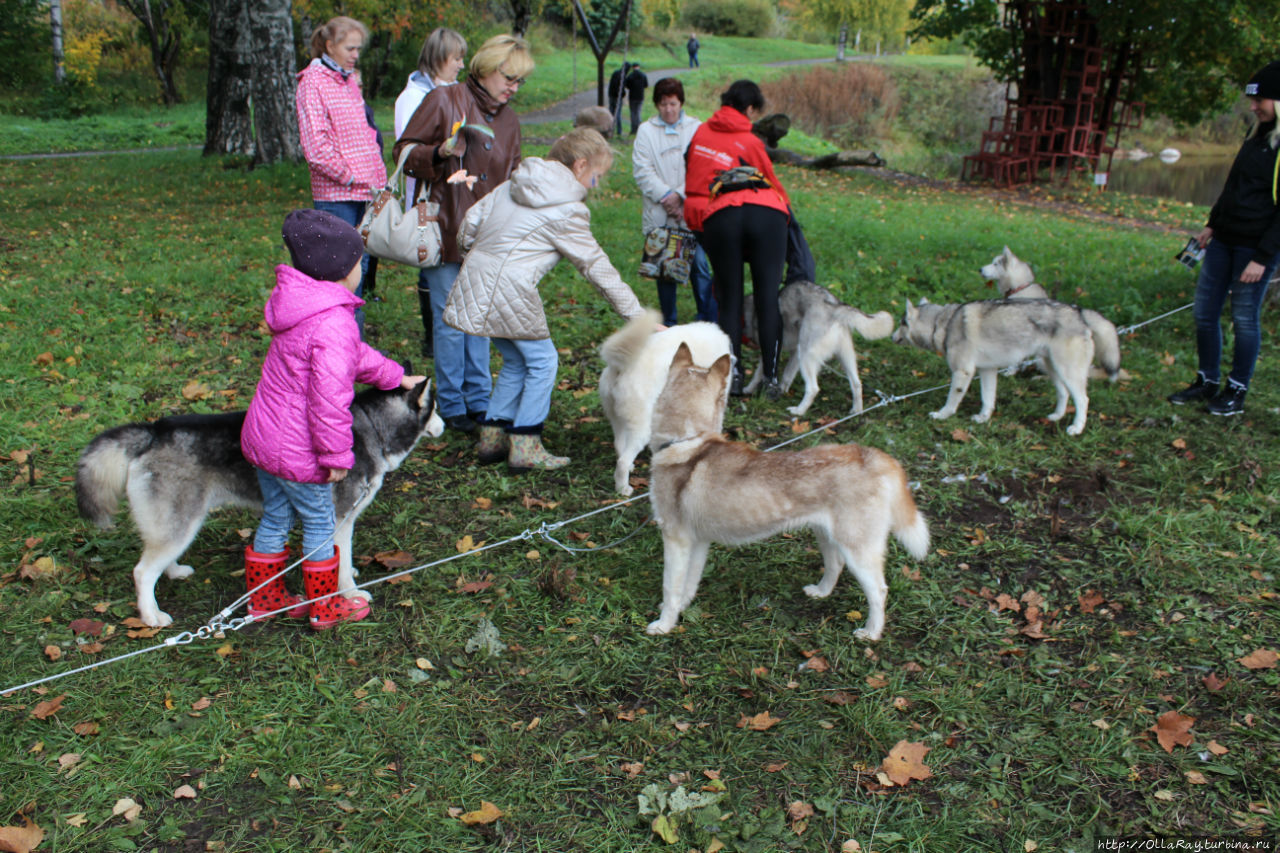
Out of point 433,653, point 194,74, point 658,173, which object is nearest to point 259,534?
point 433,653

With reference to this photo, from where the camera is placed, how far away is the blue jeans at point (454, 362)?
5.43 m

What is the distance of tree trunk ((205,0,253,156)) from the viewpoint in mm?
16031

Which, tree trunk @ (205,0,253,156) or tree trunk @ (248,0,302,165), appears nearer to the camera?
tree trunk @ (248,0,302,165)

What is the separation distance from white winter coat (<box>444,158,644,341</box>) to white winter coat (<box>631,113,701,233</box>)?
237 cm

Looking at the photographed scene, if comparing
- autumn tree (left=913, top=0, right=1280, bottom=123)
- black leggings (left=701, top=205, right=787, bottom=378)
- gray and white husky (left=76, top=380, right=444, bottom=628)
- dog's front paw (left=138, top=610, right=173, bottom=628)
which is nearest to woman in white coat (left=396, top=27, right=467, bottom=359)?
black leggings (left=701, top=205, right=787, bottom=378)

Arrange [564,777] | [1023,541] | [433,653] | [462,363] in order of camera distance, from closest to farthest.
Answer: [564,777] → [433,653] → [1023,541] → [462,363]

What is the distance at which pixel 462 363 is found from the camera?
18.3 ft

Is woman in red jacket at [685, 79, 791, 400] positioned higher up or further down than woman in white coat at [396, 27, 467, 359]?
further down

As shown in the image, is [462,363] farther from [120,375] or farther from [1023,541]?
[1023,541]

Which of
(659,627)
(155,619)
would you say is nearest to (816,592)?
(659,627)

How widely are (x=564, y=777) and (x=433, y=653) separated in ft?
3.20

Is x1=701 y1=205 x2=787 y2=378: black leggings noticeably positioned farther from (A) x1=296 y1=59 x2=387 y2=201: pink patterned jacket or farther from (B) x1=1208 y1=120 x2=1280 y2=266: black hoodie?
(B) x1=1208 y1=120 x2=1280 y2=266: black hoodie

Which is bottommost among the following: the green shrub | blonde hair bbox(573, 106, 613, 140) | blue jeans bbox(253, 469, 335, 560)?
blue jeans bbox(253, 469, 335, 560)

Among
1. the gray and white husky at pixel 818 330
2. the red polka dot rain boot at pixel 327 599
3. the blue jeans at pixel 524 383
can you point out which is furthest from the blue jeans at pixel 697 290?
the red polka dot rain boot at pixel 327 599
